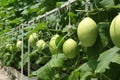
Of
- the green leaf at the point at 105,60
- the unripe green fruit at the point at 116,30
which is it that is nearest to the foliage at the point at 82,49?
the green leaf at the point at 105,60

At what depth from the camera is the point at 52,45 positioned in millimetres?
2793

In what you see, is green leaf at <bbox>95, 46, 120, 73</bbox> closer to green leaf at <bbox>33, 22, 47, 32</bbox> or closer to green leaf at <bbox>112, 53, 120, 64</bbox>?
green leaf at <bbox>112, 53, 120, 64</bbox>

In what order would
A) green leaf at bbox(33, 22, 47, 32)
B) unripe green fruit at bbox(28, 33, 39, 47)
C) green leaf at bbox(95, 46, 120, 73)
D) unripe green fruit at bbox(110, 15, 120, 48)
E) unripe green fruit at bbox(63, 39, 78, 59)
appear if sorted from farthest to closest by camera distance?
unripe green fruit at bbox(28, 33, 39, 47), green leaf at bbox(33, 22, 47, 32), unripe green fruit at bbox(63, 39, 78, 59), green leaf at bbox(95, 46, 120, 73), unripe green fruit at bbox(110, 15, 120, 48)

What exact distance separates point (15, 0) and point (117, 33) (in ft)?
18.2

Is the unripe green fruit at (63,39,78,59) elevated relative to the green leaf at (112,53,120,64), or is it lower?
lower

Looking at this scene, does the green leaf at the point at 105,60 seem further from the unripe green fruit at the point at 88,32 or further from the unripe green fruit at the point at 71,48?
the unripe green fruit at the point at 71,48

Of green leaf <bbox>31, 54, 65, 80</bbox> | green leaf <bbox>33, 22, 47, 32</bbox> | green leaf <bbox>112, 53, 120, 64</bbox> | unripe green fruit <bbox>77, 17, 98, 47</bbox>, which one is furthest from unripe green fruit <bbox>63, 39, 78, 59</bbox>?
green leaf <bbox>33, 22, 47, 32</bbox>

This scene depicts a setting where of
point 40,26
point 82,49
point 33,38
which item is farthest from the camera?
point 33,38

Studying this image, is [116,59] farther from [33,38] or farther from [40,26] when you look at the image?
[33,38]

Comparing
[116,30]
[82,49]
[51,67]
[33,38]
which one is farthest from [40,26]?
[116,30]

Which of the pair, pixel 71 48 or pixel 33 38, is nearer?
pixel 71 48

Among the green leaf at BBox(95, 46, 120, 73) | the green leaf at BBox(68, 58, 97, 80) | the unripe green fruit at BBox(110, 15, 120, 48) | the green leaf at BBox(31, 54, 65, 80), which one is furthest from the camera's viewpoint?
the green leaf at BBox(31, 54, 65, 80)

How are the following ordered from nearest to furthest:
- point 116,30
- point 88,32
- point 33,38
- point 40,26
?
1. point 116,30
2. point 88,32
3. point 40,26
4. point 33,38

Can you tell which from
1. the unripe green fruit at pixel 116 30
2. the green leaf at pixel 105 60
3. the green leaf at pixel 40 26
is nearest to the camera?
the unripe green fruit at pixel 116 30
